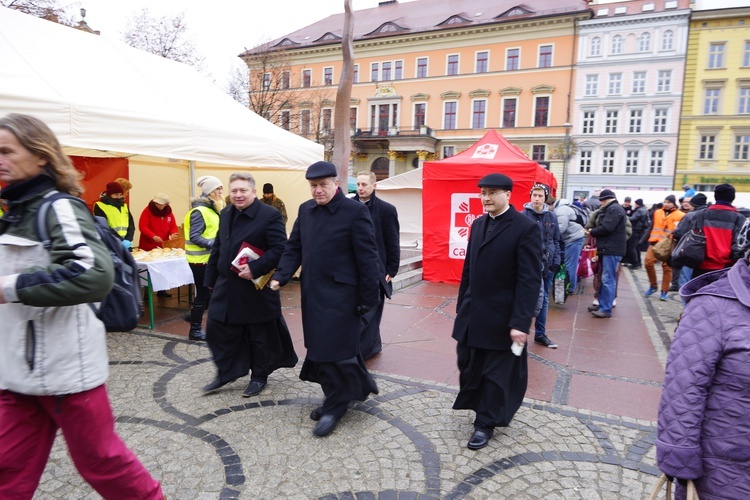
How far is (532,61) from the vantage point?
3928 centimetres

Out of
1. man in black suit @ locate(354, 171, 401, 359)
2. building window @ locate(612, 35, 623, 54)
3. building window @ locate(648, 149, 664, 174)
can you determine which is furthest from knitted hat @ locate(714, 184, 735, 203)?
building window @ locate(612, 35, 623, 54)

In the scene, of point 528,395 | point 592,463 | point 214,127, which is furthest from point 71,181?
point 214,127

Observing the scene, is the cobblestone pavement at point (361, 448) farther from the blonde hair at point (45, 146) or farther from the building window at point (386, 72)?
the building window at point (386, 72)

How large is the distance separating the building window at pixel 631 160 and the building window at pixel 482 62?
1339 cm

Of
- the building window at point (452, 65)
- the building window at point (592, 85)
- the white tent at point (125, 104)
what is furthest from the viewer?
the building window at point (452, 65)

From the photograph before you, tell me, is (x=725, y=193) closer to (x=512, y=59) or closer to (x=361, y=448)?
(x=361, y=448)

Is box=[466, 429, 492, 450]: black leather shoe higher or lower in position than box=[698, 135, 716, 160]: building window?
lower

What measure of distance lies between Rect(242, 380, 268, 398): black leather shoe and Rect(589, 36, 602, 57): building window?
41063mm

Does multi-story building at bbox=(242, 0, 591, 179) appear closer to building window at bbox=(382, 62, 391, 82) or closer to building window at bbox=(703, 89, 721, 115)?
building window at bbox=(382, 62, 391, 82)

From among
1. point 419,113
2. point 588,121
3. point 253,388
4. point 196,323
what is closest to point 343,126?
point 196,323

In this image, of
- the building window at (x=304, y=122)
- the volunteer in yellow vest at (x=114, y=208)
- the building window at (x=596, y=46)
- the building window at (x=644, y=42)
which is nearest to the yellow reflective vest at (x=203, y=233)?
the volunteer in yellow vest at (x=114, y=208)

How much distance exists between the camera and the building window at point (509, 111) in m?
40.5

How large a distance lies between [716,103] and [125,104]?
40.6 meters

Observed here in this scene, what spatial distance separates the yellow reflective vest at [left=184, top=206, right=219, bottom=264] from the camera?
5.32 metres
